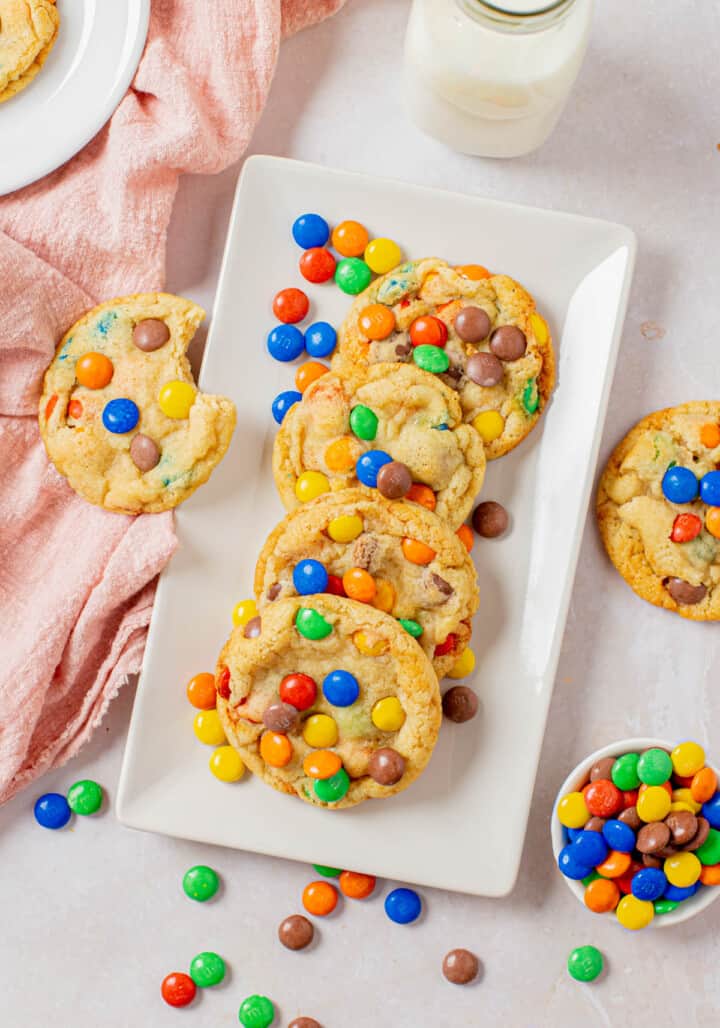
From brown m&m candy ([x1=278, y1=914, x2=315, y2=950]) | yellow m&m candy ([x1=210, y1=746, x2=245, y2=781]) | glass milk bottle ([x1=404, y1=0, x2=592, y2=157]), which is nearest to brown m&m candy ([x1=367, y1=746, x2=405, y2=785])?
yellow m&m candy ([x1=210, y1=746, x2=245, y2=781])

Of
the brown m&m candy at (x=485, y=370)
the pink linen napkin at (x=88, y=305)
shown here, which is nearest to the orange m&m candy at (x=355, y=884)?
the pink linen napkin at (x=88, y=305)

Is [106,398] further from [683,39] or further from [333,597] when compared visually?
[683,39]

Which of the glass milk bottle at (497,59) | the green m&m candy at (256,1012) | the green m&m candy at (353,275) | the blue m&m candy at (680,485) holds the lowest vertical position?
the green m&m candy at (256,1012)

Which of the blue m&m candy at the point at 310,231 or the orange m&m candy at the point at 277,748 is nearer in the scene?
the orange m&m candy at the point at 277,748

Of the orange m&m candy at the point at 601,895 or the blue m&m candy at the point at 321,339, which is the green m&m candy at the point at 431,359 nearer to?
the blue m&m candy at the point at 321,339

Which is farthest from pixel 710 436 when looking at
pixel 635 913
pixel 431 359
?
pixel 635 913

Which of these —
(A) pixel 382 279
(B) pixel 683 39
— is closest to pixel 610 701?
(A) pixel 382 279
